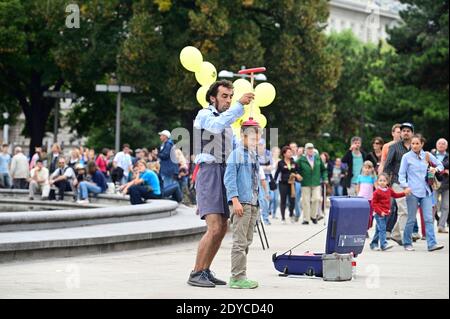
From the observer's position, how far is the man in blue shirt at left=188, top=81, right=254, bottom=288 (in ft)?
36.8

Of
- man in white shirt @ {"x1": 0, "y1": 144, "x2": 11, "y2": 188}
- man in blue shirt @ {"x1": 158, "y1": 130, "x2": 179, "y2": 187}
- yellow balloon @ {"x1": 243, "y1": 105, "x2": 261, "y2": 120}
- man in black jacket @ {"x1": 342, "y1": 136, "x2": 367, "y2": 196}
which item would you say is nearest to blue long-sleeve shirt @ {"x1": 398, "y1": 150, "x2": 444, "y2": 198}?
yellow balloon @ {"x1": 243, "y1": 105, "x2": 261, "y2": 120}

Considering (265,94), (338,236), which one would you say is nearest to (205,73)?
(265,94)

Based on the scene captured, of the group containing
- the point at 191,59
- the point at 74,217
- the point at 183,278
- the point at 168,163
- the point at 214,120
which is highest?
the point at 191,59

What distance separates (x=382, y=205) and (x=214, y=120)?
6.79m

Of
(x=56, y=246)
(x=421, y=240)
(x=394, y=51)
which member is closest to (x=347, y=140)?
(x=394, y=51)

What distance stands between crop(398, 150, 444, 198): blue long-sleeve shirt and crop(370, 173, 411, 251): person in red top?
43 cm

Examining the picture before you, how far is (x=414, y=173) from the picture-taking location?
16750 mm

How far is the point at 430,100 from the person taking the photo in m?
57.7

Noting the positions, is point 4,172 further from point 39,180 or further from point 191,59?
point 191,59

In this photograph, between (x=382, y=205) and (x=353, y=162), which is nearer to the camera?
(x=382, y=205)

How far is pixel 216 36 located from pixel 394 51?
567 inches

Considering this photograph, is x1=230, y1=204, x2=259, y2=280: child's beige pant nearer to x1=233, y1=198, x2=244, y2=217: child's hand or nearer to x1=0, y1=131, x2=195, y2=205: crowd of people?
x1=233, y1=198, x2=244, y2=217: child's hand

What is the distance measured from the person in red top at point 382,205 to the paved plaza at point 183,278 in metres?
0.45

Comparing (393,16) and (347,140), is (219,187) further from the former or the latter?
(393,16)
